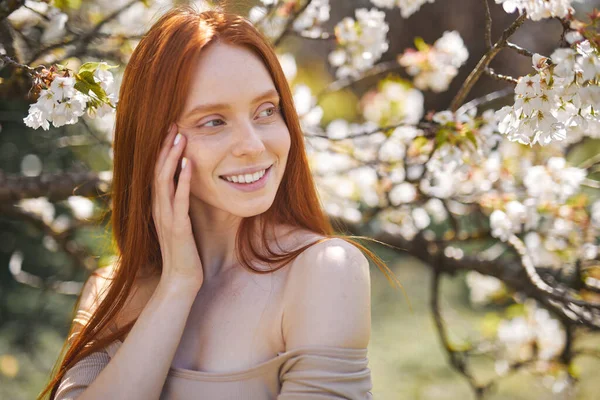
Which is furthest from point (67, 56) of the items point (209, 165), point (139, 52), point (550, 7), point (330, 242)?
point (550, 7)

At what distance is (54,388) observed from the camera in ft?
5.11

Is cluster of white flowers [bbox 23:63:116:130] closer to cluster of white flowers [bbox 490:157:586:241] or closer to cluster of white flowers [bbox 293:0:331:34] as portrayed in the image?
cluster of white flowers [bbox 293:0:331:34]

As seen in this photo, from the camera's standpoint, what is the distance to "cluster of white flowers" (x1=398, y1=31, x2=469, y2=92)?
102 inches

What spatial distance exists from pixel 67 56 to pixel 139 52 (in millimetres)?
809

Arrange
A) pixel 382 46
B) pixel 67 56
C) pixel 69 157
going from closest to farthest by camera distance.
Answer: pixel 67 56 < pixel 382 46 < pixel 69 157

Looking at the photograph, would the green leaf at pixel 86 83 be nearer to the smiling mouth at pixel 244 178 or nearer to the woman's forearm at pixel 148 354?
the smiling mouth at pixel 244 178

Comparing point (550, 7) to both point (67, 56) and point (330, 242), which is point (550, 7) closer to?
point (330, 242)

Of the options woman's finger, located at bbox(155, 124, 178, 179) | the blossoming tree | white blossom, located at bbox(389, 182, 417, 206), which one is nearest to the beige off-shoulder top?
woman's finger, located at bbox(155, 124, 178, 179)

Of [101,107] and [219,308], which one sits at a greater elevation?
[101,107]

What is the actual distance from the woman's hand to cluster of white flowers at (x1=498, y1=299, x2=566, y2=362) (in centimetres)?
169

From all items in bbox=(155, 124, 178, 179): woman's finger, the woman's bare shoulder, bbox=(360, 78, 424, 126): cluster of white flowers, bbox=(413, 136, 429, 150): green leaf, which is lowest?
bbox=(360, 78, 424, 126): cluster of white flowers

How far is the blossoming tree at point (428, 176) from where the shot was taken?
1.77m

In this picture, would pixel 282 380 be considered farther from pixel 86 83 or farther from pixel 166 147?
pixel 86 83

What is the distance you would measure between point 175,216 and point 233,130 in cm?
23
